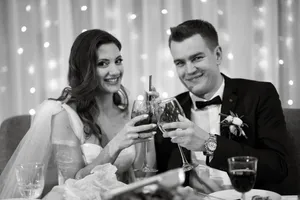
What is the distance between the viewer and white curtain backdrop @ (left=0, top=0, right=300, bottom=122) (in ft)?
12.3

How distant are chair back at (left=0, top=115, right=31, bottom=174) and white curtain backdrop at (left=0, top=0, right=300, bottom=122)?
693mm

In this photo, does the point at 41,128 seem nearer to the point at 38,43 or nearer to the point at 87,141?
the point at 87,141

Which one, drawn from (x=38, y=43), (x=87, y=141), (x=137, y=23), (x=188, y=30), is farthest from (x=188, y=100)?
(x=38, y=43)

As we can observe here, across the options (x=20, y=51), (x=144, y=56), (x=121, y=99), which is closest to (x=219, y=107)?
(x=121, y=99)

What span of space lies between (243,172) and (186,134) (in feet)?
1.87

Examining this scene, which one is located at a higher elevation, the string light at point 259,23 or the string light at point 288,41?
the string light at point 259,23

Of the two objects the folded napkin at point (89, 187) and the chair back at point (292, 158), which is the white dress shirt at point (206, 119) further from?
the folded napkin at point (89, 187)

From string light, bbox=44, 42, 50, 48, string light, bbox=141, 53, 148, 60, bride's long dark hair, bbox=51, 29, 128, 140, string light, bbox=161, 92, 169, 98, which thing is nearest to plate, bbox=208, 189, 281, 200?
bride's long dark hair, bbox=51, 29, 128, 140

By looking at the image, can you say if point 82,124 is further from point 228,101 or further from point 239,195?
point 239,195

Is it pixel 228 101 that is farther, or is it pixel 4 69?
pixel 4 69

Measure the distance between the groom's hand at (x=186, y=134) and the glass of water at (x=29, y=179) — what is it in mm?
587

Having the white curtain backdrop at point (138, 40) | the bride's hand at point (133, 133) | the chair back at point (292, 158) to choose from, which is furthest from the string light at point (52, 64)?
the chair back at point (292, 158)

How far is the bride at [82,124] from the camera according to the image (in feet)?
8.51

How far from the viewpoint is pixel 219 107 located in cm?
285
